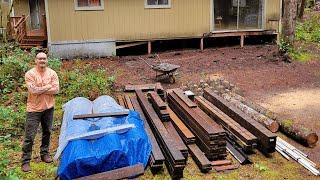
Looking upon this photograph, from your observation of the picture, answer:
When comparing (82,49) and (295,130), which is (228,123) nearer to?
(295,130)

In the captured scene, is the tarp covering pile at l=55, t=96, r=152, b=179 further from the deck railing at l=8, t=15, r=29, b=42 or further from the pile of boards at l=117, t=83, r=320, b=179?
the deck railing at l=8, t=15, r=29, b=42

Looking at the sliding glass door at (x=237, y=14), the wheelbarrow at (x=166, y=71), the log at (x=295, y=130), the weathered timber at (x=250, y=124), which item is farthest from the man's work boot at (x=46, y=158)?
the sliding glass door at (x=237, y=14)

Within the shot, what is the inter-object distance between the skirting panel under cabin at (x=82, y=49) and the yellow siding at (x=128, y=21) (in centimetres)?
22

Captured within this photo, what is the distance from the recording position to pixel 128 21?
16.6 m

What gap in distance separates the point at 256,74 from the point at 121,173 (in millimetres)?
8674

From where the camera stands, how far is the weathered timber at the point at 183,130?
24.4 ft

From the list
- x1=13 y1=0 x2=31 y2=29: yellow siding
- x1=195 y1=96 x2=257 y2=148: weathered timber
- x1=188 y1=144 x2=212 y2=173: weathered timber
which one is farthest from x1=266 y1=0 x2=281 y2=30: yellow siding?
x1=188 y1=144 x2=212 y2=173: weathered timber

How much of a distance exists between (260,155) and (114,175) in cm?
303

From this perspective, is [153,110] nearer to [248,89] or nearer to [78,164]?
[78,164]

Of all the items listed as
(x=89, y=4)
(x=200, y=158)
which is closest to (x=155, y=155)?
(x=200, y=158)

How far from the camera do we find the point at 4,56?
40.1 ft

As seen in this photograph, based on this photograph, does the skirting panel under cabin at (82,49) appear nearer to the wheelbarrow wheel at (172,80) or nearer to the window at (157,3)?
the window at (157,3)

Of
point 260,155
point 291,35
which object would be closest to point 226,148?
point 260,155

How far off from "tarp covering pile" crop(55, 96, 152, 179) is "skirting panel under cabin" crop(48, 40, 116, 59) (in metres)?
8.97
